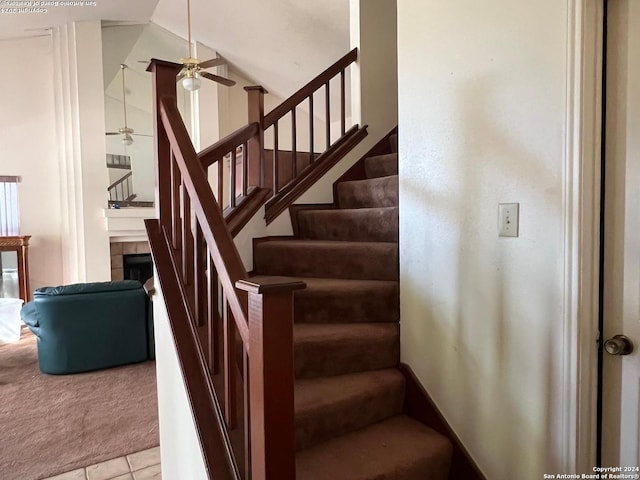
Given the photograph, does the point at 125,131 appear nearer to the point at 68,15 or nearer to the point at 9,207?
the point at 68,15


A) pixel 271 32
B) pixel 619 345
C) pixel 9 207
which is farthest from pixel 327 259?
pixel 9 207

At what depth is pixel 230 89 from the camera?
6.79 meters

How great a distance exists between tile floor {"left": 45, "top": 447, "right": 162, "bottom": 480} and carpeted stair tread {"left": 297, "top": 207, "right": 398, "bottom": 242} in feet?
5.26

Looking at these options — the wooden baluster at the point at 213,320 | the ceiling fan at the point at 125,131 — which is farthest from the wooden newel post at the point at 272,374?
the ceiling fan at the point at 125,131

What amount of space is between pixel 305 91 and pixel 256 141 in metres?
0.63

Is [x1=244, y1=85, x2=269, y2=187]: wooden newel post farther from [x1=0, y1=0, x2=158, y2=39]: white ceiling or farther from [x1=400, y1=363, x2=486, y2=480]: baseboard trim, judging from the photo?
[x1=0, y1=0, x2=158, y2=39]: white ceiling

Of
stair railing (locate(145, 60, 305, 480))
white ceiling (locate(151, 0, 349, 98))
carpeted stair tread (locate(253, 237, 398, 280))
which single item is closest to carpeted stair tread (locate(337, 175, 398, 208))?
carpeted stair tread (locate(253, 237, 398, 280))

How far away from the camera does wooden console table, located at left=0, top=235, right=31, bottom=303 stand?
5.27 m

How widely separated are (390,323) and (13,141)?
573cm

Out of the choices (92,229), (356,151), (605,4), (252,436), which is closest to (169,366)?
(252,436)

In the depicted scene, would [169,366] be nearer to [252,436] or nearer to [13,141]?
[252,436]

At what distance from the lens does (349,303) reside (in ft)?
7.14

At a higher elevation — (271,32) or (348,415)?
(271,32)

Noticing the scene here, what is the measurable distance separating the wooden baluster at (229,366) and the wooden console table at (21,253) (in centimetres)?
528
